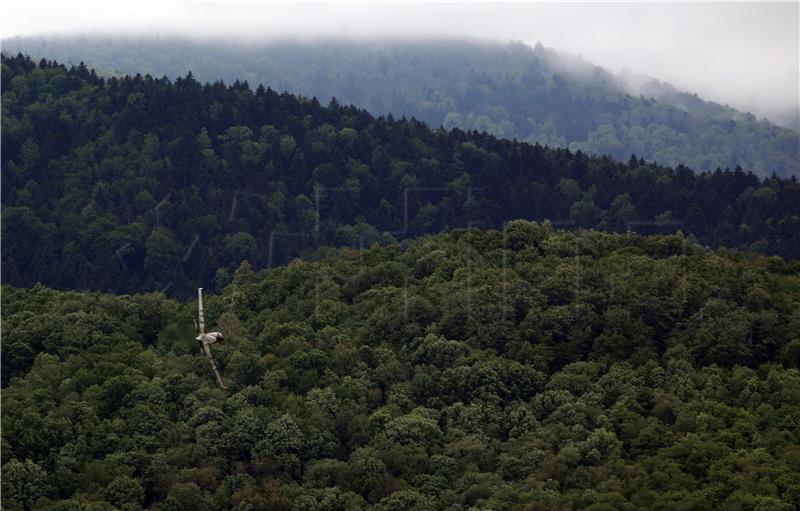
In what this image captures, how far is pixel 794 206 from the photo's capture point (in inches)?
5620

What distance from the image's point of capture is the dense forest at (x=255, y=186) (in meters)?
138

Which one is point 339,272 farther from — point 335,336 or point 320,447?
point 320,447

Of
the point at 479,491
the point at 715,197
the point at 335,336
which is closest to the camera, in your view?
the point at 479,491

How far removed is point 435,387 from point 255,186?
223 feet

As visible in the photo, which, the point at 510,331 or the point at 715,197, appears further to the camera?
the point at 715,197

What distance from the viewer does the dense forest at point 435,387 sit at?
244 ft

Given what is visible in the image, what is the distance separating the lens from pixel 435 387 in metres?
83.9

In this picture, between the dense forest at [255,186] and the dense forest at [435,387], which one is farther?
the dense forest at [255,186]

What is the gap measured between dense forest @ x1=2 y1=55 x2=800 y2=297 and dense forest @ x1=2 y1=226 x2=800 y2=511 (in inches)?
1533

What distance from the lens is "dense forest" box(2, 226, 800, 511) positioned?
7431cm

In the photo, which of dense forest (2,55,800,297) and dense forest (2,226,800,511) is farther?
dense forest (2,55,800,297)

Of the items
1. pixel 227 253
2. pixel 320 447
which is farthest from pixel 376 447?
pixel 227 253

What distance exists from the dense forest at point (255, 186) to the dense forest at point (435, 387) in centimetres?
3895

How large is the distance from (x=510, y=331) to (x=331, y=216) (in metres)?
60.0
